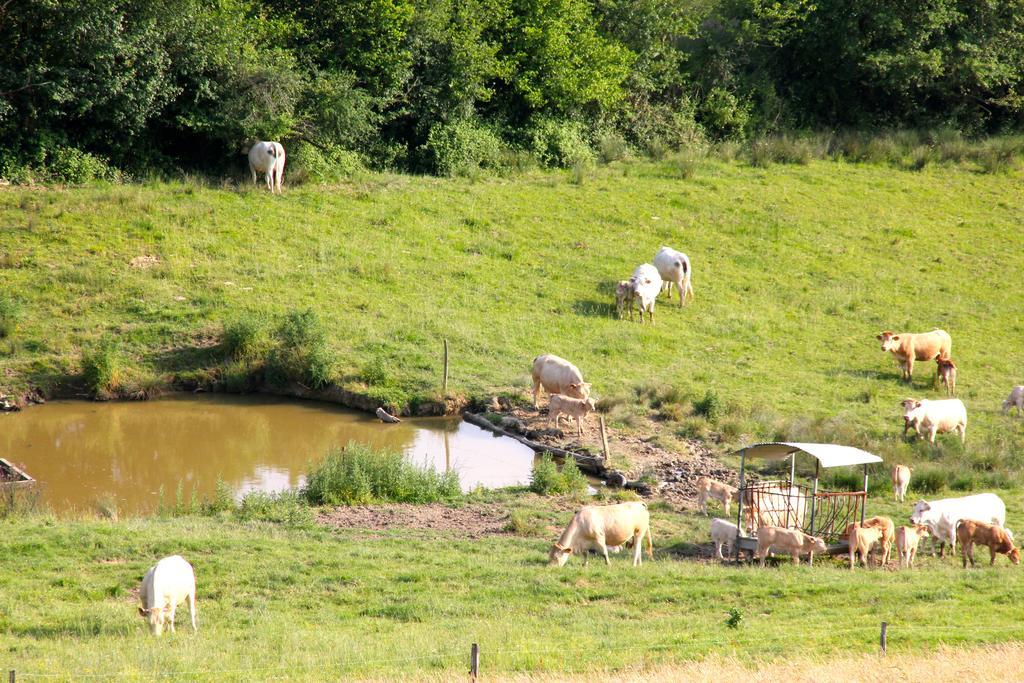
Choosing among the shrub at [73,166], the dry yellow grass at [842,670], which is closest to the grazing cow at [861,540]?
the dry yellow grass at [842,670]

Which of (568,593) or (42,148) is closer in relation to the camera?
(568,593)

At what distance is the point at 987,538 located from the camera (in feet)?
53.3

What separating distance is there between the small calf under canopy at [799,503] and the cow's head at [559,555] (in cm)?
242

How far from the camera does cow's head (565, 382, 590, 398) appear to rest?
78.5ft

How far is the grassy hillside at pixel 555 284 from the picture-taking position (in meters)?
25.7

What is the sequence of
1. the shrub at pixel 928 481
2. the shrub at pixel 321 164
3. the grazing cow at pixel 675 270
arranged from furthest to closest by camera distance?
the shrub at pixel 321 164
the grazing cow at pixel 675 270
the shrub at pixel 928 481

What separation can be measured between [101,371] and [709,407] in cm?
1215

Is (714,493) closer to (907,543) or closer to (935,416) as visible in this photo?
(907,543)

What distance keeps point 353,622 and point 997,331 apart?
22065 mm

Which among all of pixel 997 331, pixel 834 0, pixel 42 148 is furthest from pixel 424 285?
pixel 834 0

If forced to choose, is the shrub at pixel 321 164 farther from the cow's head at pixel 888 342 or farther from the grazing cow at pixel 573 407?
the cow's head at pixel 888 342

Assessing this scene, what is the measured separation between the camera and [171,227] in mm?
30344

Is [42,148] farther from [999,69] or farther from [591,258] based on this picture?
[999,69]

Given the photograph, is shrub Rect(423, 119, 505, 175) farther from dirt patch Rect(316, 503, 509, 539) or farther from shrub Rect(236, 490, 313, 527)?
shrub Rect(236, 490, 313, 527)
